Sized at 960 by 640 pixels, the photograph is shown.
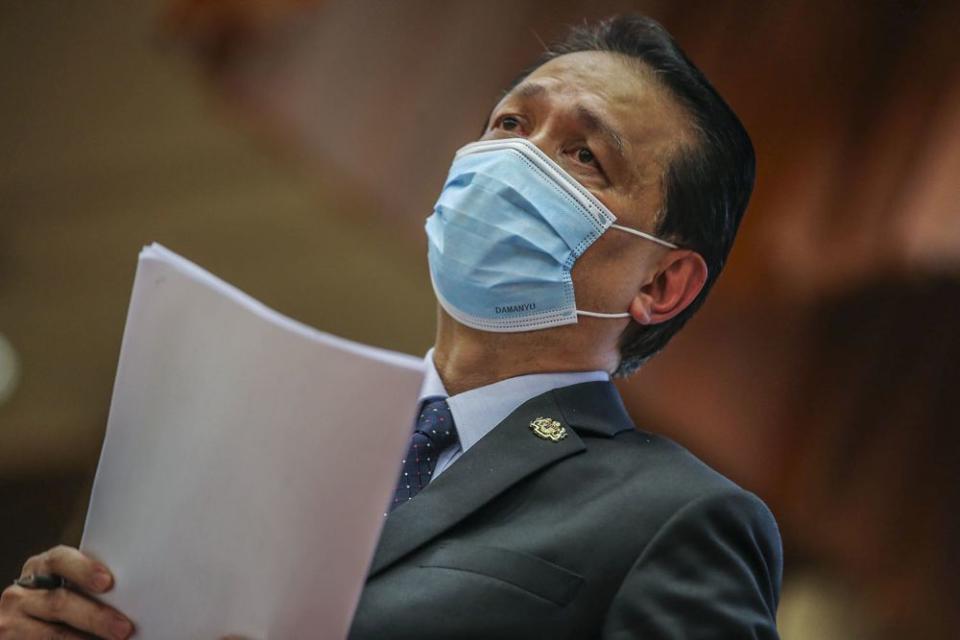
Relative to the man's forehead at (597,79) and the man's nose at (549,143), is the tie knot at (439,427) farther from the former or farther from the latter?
the man's forehead at (597,79)

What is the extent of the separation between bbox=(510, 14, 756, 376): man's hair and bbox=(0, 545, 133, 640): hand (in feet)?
2.97

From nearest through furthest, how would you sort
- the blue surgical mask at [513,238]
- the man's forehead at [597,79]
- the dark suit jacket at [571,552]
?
the dark suit jacket at [571,552], the blue surgical mask at [513,238], the man's forehead at [597,79]

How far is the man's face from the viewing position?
1846 millimetres

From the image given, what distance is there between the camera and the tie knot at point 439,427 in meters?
1.73

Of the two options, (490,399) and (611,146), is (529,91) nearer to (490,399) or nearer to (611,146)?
(611,146)

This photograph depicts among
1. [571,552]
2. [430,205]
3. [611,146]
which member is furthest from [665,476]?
[430,205]

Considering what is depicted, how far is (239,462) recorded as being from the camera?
4.05 ft

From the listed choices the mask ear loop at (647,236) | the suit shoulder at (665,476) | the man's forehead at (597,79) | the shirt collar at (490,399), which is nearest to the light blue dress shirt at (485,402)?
the shirt collar at (490,399)


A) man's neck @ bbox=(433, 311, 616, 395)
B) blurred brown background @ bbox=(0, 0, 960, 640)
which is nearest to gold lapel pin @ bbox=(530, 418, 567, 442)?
man's neck @ bbox=(433, 311, 616, 395)

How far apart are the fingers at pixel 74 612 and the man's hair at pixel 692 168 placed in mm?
906

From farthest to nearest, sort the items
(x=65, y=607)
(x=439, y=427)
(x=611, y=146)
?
(x=611, y=146) < (x=439, y=427) < (x=65, y=607)

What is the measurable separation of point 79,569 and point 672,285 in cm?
101

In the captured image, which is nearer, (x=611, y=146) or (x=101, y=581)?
(x=101, y=581)

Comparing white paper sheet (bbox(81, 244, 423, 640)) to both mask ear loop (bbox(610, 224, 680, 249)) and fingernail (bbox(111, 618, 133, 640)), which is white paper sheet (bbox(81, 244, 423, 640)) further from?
mask ear loop (bbox(610, 224, 680, 249))
